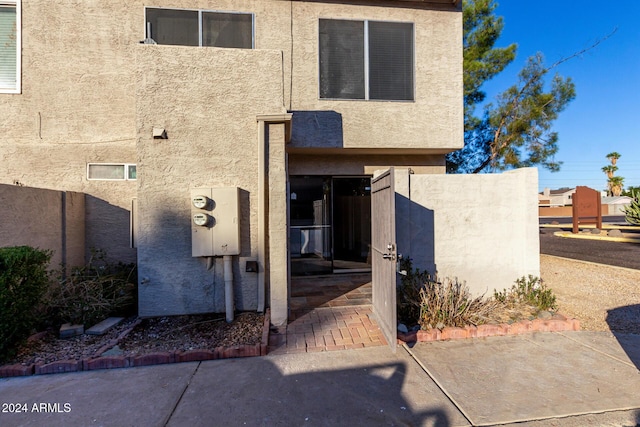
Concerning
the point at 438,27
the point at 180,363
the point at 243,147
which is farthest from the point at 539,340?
the point at 438,27

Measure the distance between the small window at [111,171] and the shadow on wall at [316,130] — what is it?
3254 mm

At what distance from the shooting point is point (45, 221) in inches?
187

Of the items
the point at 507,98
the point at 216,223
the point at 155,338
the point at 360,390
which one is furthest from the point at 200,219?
the point at 507,98

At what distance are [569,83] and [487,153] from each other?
322cm

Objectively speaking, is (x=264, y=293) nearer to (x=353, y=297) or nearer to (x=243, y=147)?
(x=353, y=297)

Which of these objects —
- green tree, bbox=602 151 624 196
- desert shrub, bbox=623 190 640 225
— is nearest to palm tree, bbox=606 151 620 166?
green tree, bbox=602 151 624 196

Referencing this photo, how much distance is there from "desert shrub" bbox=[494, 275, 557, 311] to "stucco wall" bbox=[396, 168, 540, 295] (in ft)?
0.36

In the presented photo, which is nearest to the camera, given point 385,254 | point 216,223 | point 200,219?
point 385,254

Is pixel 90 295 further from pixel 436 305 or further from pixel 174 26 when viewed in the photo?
pixel 174 26

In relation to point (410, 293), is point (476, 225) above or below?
above

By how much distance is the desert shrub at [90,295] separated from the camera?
438cm

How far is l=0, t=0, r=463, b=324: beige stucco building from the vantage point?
4738mm

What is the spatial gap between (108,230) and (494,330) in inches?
269

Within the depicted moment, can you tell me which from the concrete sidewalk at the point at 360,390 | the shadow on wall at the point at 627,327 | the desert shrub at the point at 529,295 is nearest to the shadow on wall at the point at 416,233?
the desert shrub at the point at 529,295
